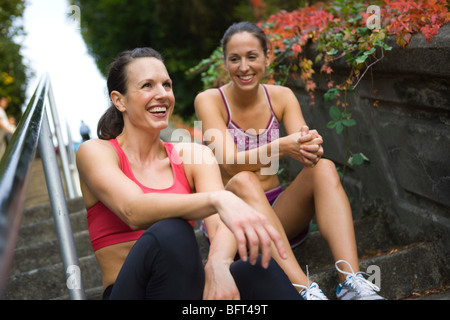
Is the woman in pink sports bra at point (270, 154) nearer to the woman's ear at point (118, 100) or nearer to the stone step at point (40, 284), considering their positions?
the woman's ear at point (118, 100)

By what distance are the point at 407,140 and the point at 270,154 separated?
2.05 ft

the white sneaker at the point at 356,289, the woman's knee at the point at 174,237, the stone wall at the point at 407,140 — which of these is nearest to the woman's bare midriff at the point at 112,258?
the woman's knee at the point at 174,237

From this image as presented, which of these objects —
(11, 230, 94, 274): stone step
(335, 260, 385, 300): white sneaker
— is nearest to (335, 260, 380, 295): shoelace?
(335, 260, 385, 300): white sneaker

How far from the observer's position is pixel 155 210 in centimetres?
162

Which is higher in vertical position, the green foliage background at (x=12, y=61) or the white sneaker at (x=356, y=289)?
the green foliage background at (x=12, y=61)

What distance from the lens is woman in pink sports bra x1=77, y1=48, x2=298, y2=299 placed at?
1.51m

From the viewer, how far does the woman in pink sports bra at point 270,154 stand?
2.13 metres

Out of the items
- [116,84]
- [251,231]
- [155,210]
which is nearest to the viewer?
[251,231]

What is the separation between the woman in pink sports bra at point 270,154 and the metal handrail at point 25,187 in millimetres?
576

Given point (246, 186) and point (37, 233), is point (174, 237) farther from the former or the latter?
A: point (37, 233)

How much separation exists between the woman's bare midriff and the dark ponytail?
1.43 ft

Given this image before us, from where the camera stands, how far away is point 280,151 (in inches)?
89.6

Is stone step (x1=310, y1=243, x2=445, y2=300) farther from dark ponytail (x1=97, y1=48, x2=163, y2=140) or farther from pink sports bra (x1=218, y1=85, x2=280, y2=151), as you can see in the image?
dark ponytail (x1=97, y1=48, x2=163, y2=140)

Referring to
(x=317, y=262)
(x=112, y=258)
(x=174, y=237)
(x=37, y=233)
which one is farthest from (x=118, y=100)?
(x=37, y=233)
